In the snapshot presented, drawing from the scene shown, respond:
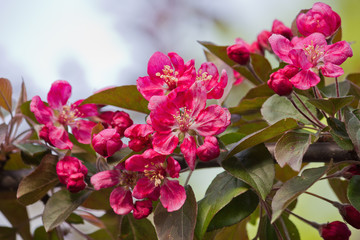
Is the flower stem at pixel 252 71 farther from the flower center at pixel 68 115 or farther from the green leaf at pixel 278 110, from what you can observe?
the flower center at pixel 68 115

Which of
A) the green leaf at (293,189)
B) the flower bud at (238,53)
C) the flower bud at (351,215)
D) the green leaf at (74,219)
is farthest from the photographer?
the green leaf at (74,219)

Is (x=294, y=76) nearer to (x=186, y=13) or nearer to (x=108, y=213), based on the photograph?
(x=108, y=213)

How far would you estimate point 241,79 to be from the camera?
3.01 feet

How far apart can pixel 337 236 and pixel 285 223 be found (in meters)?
Answer: 0.12

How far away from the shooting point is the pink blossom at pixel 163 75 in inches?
22.7

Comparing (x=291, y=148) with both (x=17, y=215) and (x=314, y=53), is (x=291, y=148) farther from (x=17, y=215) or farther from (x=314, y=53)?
(x=17, y=215)

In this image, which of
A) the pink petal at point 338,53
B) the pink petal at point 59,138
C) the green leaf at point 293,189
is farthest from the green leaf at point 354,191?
the pink petal at point 59,138

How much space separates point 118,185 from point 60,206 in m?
0.09

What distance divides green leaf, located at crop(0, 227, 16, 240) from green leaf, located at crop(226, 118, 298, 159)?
463 millimetres

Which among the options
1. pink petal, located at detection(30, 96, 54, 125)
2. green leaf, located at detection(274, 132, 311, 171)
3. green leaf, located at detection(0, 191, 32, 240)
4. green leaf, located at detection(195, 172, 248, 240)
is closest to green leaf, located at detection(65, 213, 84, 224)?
green leaf, located at detection(0, 191, 32, 240)

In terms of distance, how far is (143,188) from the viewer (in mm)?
562

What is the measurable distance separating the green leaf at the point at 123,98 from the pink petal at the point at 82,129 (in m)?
0.08

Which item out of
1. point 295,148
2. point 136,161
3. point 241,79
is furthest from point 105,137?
point 241,79

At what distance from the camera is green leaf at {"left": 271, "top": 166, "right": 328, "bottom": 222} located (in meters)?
0.47
